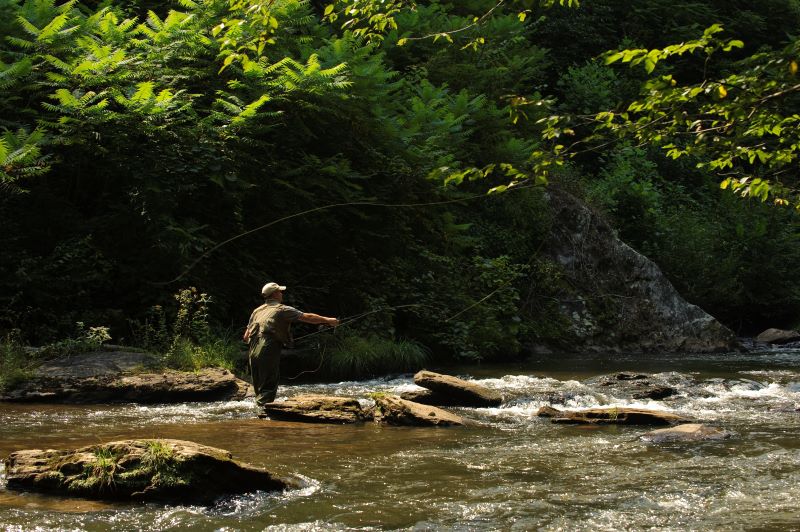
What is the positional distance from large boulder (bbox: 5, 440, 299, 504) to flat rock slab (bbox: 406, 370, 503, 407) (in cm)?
492

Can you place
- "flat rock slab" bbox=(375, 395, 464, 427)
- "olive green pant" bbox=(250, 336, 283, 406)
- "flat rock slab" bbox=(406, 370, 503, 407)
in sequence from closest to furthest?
"flat rock slab" bbox=(375, 395, 464, 427) < "olive green pant" bbox=(250, 336, 283, 406) < "flat rock slab" bbox=(406, 370, 503, 407)

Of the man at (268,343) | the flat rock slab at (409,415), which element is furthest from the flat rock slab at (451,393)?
the man at (268,343)

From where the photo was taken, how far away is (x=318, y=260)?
15297 mm

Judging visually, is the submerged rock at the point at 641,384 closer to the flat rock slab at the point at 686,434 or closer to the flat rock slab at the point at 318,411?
the flat rock slab at the point at 686,434

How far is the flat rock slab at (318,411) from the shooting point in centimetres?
888

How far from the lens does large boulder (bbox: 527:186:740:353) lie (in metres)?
19.6

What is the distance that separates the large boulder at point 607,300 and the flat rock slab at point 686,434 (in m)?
10.6

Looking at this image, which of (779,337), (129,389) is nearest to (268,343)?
(129,389)

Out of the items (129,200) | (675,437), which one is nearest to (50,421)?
(129,200)

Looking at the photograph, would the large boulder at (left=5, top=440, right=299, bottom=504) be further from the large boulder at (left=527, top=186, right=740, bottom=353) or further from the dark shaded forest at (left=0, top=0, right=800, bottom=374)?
the large boulder at (left=527, top=186, right=740, bottom=353)

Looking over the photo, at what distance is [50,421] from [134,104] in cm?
550

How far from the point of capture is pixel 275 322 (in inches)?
372

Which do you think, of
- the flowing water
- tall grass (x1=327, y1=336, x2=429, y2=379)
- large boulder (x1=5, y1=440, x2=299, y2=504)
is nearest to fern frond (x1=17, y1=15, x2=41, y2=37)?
the flowing water

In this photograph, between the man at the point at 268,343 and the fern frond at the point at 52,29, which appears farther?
the fern frond at the point at 52,29
